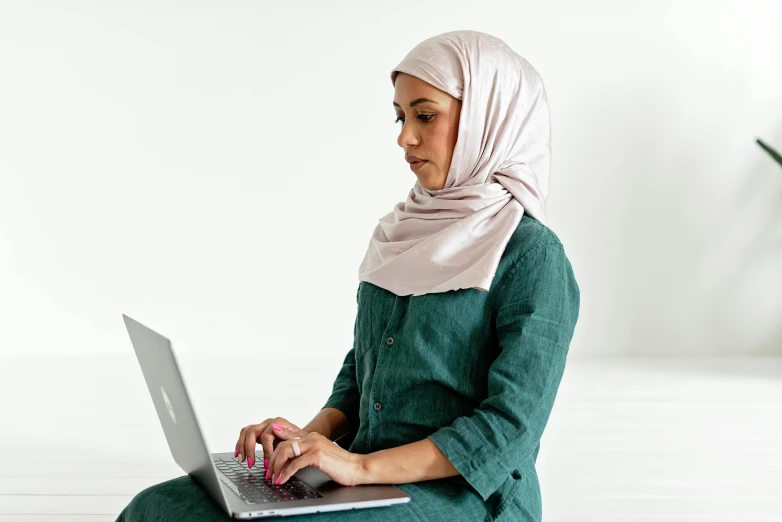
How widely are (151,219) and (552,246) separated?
437cm

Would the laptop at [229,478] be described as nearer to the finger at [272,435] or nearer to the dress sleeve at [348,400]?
the finger at [272,435]

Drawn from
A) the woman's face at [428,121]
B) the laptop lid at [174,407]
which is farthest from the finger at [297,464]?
the woman's face at [428,121]

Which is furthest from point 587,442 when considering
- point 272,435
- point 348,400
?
point 272,435

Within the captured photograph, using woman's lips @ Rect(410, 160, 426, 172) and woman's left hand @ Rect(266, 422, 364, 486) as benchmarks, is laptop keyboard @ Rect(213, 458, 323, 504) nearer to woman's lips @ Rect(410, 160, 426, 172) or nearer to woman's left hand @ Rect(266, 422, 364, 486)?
woman's left hand @ Rect(266, 422, 364, 486)

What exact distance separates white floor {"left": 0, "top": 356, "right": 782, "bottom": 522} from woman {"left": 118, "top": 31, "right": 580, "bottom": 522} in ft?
3.93

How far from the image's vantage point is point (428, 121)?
1655mm

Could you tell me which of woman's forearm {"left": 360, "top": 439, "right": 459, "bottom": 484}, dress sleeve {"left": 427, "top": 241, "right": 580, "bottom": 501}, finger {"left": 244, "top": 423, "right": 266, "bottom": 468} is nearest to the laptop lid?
finger {"left": 244, "top": 423, "right": 266, "bottom": 468}

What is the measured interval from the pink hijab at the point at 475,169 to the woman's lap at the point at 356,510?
329 millimetres

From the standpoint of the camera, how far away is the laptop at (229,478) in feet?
4.23

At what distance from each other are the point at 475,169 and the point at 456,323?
0.31 metres

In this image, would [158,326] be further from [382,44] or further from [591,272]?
[591,272]

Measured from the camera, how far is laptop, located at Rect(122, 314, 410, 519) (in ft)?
4.23

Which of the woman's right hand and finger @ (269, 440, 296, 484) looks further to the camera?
the woman's right hand

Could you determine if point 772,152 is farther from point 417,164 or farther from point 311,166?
point 417,164
